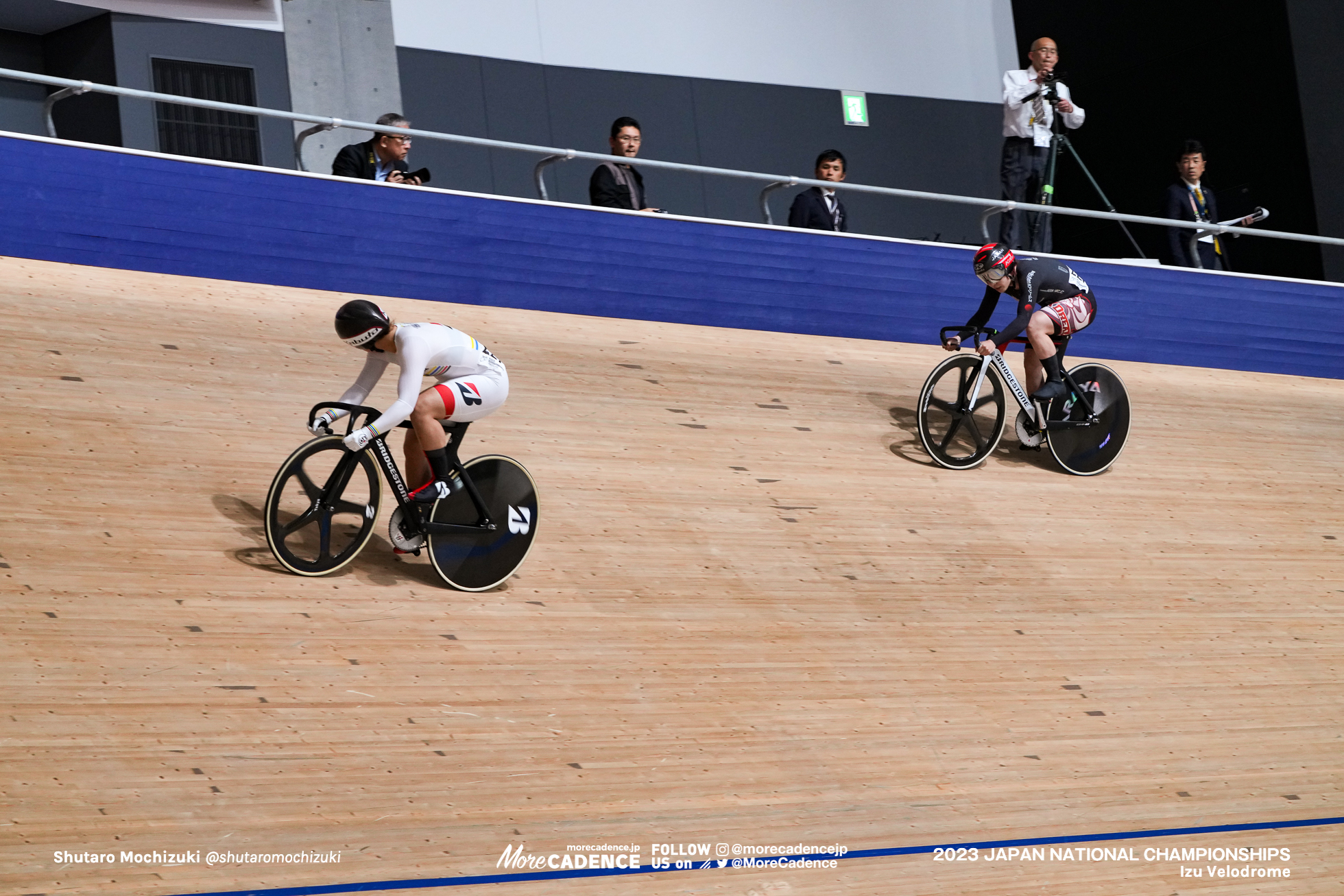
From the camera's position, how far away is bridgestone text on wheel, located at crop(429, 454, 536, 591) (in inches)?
192

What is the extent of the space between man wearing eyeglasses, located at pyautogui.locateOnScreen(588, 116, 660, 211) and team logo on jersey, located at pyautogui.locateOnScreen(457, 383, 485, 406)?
339 centimetres

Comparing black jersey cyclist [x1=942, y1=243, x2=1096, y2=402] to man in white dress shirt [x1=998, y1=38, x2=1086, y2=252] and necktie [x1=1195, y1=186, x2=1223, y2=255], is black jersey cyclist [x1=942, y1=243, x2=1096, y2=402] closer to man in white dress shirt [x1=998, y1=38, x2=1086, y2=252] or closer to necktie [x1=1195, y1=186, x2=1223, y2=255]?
man in white dress shirt [x1=998, y1=38, x2=1086, y2=252]

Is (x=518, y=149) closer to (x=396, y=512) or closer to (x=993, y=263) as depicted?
(x=993, y=263)

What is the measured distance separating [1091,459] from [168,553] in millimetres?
4842

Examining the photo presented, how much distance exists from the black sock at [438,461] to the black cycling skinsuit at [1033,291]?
3183 mm

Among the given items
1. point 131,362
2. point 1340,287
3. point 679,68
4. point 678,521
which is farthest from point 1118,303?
point 131,362

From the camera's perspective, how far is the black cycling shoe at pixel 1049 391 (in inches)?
274

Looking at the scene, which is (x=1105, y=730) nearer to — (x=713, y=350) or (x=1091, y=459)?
(x=1091, y=459)

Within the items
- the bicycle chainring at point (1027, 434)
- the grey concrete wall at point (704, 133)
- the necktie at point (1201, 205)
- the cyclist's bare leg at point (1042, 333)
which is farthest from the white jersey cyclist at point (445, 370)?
the necktie at point (1201, 205)

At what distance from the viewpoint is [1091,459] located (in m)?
7.25

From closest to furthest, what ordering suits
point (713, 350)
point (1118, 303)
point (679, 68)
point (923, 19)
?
point (713, 350)
point (1118, 303)
point (679, 68)
point (923, 19)

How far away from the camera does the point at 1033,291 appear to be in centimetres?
692

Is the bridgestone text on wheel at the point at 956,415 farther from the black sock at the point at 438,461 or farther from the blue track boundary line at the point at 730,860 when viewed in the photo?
the black sock at the point at 438,461

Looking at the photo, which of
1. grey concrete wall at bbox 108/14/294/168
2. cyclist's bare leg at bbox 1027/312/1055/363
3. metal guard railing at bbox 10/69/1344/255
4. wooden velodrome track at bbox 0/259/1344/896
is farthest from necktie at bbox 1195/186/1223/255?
grey concrete wall at bbox 108/14/294/168
